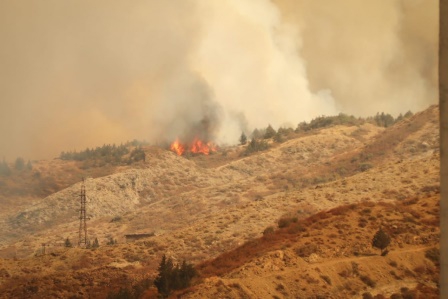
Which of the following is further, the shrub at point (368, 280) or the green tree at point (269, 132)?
the green tree at point (269, 132)

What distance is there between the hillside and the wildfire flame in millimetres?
6357

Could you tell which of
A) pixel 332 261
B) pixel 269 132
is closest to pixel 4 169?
pixel 269 132

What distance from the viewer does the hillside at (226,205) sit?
152 ft

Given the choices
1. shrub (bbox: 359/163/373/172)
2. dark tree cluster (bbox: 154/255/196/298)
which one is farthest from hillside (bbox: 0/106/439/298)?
dark tree cluster (bbox: 154/255/196/298)

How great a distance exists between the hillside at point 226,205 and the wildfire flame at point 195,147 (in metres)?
6.36

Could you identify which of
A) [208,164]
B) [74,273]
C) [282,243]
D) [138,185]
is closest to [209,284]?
[282,243]

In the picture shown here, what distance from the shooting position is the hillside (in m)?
46.5

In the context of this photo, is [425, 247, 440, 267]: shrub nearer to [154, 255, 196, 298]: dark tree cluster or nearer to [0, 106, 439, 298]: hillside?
[0, 106, 439, 298]: hillside

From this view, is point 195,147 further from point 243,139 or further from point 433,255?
point 433,255

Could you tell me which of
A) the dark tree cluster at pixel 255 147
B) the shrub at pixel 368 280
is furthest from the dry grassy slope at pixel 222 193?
the shrub at pixel 368 280

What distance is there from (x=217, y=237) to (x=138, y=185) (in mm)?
56453

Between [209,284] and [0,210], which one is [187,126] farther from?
[209,284]

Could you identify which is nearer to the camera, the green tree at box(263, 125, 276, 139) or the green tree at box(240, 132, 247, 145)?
the green tree at box(263, 125, 276, 139)

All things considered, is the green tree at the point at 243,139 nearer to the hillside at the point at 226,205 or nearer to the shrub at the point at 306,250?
the hillside at the point at 226,205
